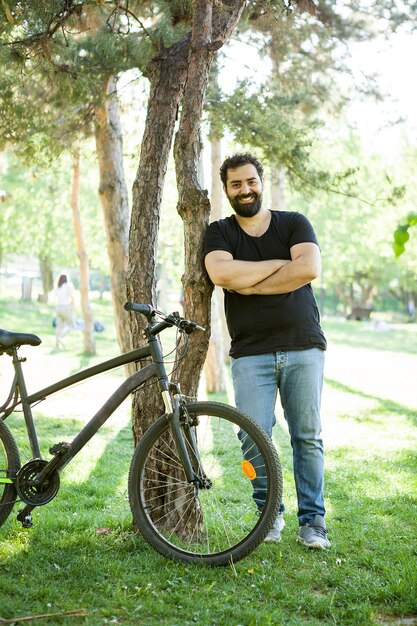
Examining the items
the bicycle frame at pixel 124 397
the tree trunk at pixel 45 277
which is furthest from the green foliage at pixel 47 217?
the bicycle frame at pixel 124 397

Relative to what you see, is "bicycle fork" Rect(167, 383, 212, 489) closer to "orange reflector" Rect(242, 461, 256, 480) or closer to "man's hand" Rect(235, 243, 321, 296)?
"orange reflector" Rect(242, 461, 256, 480)

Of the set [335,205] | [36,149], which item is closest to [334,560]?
[36,149]

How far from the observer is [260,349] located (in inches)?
167

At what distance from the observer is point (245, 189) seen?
4.28 meters

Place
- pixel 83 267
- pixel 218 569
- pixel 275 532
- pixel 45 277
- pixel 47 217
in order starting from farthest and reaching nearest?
pixel 45 277 < pixel 47 217 < pixel 83 267 < pixel 275 532 < pixel 218 569

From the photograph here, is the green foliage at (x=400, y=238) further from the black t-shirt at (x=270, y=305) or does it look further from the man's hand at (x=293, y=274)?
the black t-shirt at (x=270, y=305)

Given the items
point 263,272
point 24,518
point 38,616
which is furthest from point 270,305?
point 38,616

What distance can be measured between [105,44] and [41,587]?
199 inches

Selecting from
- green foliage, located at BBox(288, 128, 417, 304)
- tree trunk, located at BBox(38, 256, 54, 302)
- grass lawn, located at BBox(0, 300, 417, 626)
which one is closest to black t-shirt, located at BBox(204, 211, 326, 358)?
grass lawn, located at BBox(0, 300, 417, 626)

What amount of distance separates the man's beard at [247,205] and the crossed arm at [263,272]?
273mm

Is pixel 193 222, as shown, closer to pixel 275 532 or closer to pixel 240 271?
pixel 240 271

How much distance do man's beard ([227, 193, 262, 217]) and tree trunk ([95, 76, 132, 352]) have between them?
569 cm

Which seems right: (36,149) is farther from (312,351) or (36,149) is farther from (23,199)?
(23,199)

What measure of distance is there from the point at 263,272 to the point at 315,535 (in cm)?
142
